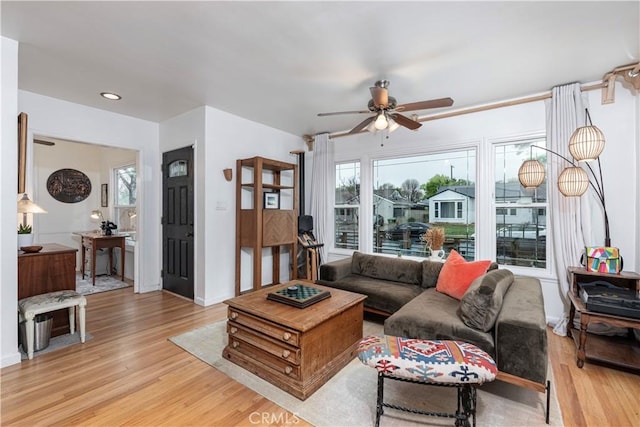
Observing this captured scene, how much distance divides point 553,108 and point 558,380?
2.62 metres

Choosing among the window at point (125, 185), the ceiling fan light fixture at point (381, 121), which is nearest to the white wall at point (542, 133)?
the ceiling fan light fixture at point (381, 121)

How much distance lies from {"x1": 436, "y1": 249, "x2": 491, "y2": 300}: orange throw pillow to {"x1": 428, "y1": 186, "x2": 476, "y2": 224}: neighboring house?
1013mm

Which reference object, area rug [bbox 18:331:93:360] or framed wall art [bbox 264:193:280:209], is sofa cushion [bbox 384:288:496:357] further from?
area rug [bbox 18:331:93:360]

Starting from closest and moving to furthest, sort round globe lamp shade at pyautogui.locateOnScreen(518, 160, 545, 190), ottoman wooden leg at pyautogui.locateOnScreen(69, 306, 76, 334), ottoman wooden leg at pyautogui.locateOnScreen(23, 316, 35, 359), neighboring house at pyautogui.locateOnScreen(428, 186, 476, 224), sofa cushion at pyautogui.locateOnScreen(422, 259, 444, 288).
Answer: ottoman wooden leg at pyautogui.locateOnScreen(23, 316, 35, 359) → ottoman wooden leg at pyautogui.locateOnScreen(69, 306, 76, 334) → round globe lamp shade at pyautogui.locateOnScreen(518, 160, 545, 190) → sofa cushion at pyautogui.locateOnScreen(422, 259, 444, 288) → neighboring house at pyautogui.locateOnScreen(428, 186, 476, 224)

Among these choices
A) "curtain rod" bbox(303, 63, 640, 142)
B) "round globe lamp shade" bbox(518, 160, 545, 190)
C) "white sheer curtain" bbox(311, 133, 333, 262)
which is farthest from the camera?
Result: "white sheer curtain" bbox(311, 133, 333, 262)

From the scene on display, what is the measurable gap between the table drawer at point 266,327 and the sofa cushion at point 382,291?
138 cm

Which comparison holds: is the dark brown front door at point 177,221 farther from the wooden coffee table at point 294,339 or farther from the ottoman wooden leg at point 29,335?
the wooden coffee table at point 294,339

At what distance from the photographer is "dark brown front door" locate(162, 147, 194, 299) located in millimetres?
3977

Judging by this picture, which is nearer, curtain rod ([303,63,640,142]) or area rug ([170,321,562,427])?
area rug ([170,321,562,427])

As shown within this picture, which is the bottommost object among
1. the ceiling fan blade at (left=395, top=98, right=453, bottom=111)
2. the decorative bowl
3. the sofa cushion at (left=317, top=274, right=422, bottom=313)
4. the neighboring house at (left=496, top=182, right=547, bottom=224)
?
the sofa cushion at (left=317, top=274, right=422, bottom=313)

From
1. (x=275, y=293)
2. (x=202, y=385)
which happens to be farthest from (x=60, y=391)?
(x=275, y=293)

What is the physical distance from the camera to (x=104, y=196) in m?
5.93

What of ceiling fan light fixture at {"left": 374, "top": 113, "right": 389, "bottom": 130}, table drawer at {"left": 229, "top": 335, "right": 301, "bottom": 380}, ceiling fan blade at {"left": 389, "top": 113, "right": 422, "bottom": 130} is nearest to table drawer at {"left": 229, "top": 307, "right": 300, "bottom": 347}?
table drawer at {"left": 229, "top": 335, "right": 301, "bottom": 380}

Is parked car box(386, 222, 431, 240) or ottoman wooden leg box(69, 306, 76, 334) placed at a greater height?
parked car box(386, 222, 431, 240)
